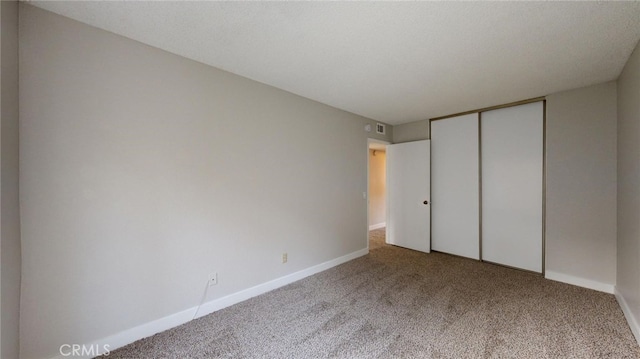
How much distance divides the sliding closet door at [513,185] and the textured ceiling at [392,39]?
25.9 inches

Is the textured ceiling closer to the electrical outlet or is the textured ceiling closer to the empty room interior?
the empty room interior

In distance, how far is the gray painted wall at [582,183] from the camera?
271 centimetres

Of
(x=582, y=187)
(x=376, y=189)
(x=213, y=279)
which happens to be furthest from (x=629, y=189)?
(x=376, y=189)

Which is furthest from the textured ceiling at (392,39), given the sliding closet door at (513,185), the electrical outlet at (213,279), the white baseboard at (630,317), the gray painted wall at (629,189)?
the white baseboard at (630,317)

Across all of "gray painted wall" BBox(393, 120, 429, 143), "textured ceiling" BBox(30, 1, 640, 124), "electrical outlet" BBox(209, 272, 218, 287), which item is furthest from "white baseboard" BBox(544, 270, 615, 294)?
"electrical outlet" BBox(209, 272, 218, 287)

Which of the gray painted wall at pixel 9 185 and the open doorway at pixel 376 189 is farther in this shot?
the open doorway at pixel 376 189

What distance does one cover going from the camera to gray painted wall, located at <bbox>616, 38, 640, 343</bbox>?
1.99 m

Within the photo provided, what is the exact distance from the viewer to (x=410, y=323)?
84.3 inches

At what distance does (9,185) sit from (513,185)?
5.08 metres

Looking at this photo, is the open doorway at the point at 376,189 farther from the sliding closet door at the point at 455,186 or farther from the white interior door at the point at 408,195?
the sliding closet door at the point at 455,186

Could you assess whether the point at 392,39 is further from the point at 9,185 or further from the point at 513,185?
the point at 513,185

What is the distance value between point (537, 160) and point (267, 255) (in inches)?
149

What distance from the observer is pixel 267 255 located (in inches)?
111

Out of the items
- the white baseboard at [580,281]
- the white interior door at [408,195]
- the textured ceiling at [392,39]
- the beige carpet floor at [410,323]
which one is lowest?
the beige carpet floor at [410,323]
